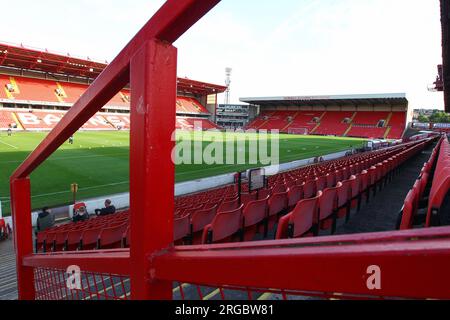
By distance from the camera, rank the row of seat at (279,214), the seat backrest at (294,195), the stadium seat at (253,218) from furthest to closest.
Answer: the seat backrest at (294,195) → the stadium seat at (253,218) → the row of seat at (279,214)

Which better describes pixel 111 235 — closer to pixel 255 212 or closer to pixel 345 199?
pixel 255 212

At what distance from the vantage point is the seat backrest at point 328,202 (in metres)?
3.52

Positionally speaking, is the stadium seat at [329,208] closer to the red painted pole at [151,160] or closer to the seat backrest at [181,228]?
the seat backrest at [181,228]

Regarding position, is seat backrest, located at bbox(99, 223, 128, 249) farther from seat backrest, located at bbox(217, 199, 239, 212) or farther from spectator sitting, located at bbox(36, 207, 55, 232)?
spectator sitting, located at bbox(36, 207, 55, 232)

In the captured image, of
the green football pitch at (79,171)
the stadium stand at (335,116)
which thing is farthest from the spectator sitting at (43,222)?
the stadium stand at (335,116)

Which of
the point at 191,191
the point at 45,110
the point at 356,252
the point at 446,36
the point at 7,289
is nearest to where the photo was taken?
the point at 356,252

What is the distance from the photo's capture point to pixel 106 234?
205 inches

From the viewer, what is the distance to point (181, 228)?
4.13 metres

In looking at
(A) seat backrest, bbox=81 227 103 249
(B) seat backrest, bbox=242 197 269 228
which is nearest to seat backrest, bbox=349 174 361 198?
(B) seat backrest, bbox=242 197 269 228

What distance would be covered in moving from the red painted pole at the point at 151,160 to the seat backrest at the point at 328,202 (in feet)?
8.70

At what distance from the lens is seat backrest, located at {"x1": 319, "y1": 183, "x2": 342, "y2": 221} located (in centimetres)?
352

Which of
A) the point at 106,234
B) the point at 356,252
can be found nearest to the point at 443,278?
the point at 356,252

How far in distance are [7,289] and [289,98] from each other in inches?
2416
